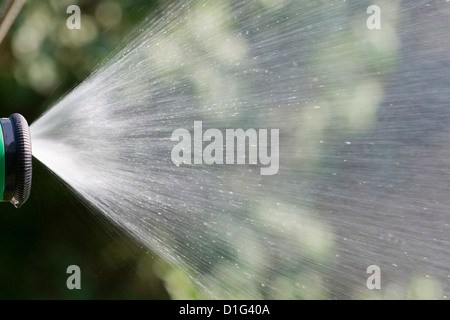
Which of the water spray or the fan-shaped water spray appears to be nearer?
the water spray

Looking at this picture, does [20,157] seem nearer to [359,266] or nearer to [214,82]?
[214,82]

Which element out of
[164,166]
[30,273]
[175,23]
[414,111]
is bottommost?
[30,273]

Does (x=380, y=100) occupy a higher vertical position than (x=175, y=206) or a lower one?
higher

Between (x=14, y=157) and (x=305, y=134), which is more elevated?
(x=305, y=134)

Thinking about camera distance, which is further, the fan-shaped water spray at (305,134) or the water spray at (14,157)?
the fan-shaped water spray at (305,134)

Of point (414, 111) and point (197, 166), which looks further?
point (414, 111)

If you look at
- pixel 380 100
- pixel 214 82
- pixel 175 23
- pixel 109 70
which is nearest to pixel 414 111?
pixel 380 100

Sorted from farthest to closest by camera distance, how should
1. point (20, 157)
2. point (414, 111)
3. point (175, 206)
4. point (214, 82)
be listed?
point (414, 111), point (214, 82), point (175, 206), point (20, 157)

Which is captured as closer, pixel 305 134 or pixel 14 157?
pixel 14 157
